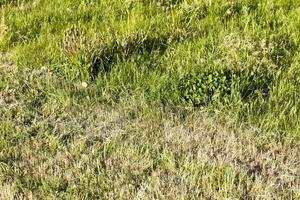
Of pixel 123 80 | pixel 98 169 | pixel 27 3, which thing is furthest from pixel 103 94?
pixel 27 3

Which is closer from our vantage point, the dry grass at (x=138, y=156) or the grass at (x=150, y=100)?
the dry grass at (x=138, y=156)

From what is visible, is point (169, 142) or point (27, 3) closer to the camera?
point (169, 142)

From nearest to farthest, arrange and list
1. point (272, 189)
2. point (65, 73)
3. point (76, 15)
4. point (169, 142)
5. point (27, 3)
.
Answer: point (272, 189) < point (169, 142) < point (65, 73) < point (76, 15) < point (27, 3)

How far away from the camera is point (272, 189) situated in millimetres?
4590

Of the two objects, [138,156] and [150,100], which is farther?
[150,100]

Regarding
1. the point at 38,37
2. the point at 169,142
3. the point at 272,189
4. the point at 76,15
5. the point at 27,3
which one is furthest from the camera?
the point at 27,3

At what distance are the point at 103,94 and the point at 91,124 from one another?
0.57 m

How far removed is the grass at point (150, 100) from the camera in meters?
4.74

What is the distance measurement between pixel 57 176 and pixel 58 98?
136cm

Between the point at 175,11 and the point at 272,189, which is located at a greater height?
the point at 175,11

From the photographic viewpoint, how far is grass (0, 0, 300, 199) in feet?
15.6

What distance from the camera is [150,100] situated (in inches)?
236

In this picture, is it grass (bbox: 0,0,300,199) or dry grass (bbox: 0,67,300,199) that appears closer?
dry grass (bbox: 0,67,300,199)

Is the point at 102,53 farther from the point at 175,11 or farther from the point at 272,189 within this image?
the point at 272,189
